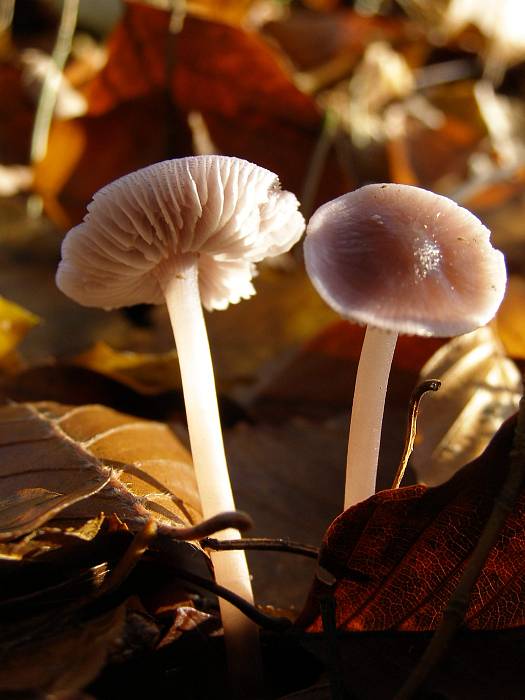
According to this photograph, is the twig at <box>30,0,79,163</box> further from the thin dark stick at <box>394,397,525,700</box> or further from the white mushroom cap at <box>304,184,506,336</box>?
the thin dark stick at <box>394,397,525,700</box>

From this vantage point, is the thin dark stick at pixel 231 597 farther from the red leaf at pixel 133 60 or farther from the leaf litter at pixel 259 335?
the red leaf at pixel 133 60

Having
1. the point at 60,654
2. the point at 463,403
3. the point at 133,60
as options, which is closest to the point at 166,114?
the point at 133,60

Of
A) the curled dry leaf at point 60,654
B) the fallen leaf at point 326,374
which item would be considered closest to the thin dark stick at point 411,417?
the curled dry leaf at point 60,654

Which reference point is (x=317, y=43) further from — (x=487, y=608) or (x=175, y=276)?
(x=487, y=608)

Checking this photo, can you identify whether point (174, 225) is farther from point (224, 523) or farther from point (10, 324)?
point (10, 324)

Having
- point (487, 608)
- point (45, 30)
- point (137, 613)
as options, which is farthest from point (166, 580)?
point (45, 30)

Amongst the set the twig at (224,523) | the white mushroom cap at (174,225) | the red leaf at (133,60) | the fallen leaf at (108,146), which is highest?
the red leaf at (133,60)

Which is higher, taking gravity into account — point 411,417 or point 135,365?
point 135,365
